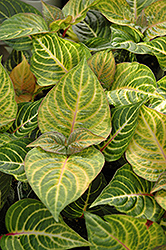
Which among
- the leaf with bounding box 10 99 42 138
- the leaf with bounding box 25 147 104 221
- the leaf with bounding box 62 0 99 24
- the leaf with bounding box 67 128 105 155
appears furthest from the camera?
the leaf with bounding box 62 0 99 24

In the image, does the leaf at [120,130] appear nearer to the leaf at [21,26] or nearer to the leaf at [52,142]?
the leaf at [52,142]

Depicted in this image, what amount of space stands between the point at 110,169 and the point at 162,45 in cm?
41

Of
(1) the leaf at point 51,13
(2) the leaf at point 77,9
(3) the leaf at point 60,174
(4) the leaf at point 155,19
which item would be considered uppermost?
(1) the leaf at point 51,13

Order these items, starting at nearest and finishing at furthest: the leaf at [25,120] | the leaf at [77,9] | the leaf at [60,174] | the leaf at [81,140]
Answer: the leaf at [60,174] → the leaf at [81,140] → the leaf at [25,120] → the leaf at [77,9]

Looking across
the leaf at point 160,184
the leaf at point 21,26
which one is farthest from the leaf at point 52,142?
the leaf at point 21,26

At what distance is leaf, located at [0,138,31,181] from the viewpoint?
575 millimetres

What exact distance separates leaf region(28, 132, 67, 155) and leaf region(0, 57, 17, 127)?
14 cm

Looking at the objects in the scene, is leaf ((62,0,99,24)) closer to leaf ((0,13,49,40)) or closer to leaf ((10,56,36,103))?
leaf ((0,13,49,40))

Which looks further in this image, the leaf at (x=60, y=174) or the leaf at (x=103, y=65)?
the leaf at (x=103, y=65)

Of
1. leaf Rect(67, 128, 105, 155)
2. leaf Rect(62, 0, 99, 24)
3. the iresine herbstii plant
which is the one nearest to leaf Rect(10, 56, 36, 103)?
the iresine herbstii plant

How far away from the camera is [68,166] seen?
54 cm

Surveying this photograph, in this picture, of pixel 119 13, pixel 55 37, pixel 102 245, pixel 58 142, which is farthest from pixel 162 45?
pixel 102 245

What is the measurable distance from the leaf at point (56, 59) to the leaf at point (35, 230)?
35 cm

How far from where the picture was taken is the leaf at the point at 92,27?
2.91 feet
